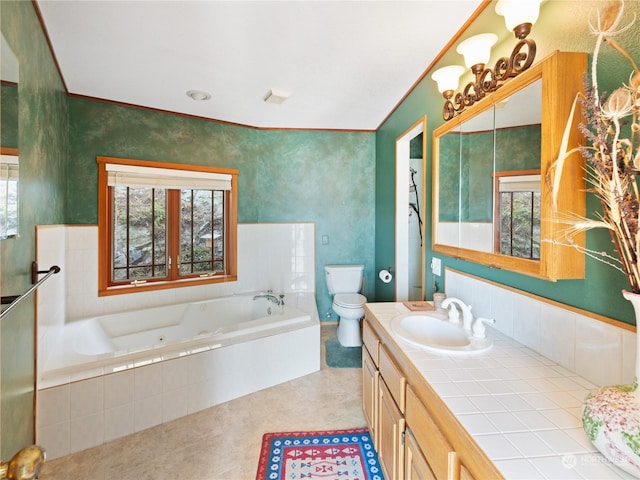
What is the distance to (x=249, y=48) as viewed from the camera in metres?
1.89

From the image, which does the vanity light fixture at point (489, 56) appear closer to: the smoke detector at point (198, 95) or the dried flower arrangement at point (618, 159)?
the dried flower arrangement at point (618, 159)

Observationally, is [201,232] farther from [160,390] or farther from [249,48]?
[249,48]

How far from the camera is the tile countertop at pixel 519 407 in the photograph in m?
0.66

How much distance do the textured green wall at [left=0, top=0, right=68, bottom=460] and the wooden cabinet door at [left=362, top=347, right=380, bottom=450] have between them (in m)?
1.63

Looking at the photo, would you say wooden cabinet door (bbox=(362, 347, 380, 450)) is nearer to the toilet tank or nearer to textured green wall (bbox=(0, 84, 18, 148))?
the toilet tank

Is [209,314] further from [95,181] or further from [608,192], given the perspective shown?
[608,192]

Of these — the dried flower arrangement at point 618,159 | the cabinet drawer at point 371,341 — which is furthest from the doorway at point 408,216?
the dried flower arrangement at point 618,159

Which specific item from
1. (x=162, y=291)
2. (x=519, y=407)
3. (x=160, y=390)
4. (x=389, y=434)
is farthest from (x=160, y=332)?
(x=519, y=407)

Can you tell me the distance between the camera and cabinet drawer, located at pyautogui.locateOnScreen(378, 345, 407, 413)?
3.93ft

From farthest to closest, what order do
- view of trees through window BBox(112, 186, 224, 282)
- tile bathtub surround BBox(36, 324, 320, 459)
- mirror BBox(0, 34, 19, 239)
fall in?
view of trees through window BBox(112, 186, 224, 282) < tile bathtub surround BBox(36, 324, 320, 459) < mirror BBox(0, 34, 19, 239)

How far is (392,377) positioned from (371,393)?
45cm

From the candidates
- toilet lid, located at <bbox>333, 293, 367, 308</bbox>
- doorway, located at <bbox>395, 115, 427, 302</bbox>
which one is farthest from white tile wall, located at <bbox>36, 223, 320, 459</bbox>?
doorway, located at <bbox>395, 115, 427, 302</bbox>

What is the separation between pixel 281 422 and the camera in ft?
6.57

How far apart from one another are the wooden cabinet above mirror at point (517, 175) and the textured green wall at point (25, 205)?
79.9 inches
